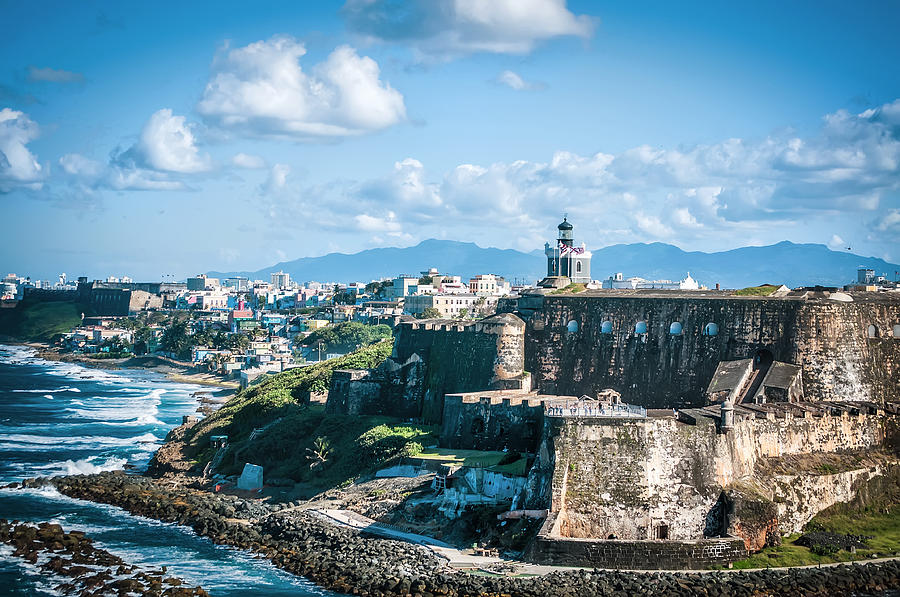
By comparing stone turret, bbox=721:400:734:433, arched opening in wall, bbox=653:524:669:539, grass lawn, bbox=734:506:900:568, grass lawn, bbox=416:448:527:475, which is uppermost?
stone turret, bbox=721:400:734:433

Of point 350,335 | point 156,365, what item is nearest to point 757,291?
point 350,335

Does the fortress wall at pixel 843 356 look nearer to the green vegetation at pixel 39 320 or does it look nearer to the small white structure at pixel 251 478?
the small white structure at pixel 251 478

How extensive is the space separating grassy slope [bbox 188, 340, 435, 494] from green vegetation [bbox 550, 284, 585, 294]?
9.65 m

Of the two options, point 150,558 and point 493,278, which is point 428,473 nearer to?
point 150,558

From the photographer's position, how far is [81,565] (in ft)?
119

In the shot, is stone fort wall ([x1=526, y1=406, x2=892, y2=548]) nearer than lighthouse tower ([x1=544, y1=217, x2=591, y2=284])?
Yes

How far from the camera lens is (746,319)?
42781 millimetres

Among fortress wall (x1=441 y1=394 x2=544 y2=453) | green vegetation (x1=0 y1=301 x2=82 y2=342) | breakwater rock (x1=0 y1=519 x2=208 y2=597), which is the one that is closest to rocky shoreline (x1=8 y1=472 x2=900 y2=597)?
breakwater rock (x1=0 y1=519 x2=208 y2=597)

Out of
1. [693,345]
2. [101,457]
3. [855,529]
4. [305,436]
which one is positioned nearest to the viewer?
[855,529]

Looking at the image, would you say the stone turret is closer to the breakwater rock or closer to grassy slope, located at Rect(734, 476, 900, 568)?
grassy slope, located at Rect(734, 476, 900, 568)

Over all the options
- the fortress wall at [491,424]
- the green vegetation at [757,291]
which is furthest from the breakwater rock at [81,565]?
the green vegetation at [757,291]

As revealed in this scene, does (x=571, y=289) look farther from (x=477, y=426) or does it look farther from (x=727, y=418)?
(x=727, y=418)

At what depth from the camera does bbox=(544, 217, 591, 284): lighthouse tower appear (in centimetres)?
6122

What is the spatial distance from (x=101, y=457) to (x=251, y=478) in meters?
13.7
